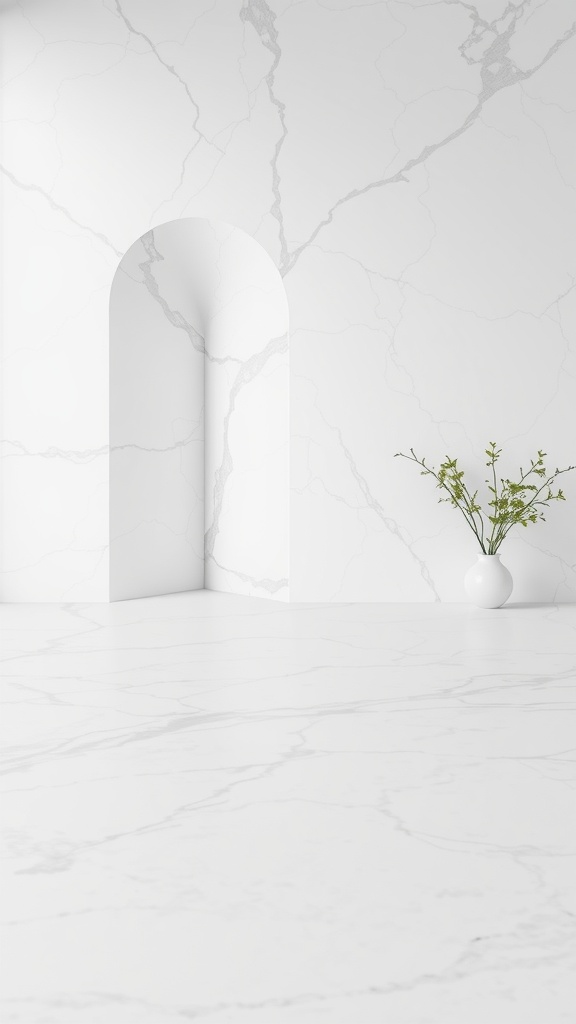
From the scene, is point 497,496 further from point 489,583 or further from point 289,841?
point 289,841

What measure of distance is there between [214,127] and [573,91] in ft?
3.27

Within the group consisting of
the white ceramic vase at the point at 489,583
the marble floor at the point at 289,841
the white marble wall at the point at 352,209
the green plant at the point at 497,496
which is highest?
the white marble wall at the point at 352,209

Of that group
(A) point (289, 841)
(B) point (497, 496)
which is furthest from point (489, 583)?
(A) point (289, 841)

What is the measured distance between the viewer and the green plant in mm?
2465

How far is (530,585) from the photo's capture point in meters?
2.58

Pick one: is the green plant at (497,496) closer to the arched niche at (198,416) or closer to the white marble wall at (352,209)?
the white marble wall at (352,209)

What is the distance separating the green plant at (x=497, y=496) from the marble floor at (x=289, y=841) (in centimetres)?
71

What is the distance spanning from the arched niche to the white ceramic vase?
1.80 feet

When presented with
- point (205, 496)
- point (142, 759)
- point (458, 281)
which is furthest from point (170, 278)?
point (142, 759)

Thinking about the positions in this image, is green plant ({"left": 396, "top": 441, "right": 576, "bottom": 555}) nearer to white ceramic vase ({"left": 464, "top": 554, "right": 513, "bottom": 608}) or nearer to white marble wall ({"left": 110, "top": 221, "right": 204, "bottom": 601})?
white ceramic vase ({"left": 464, "top": 554, "right": 513, "bottom": 608})

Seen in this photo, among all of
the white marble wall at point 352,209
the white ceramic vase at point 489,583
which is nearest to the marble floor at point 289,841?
the white ceramic vase at point 489,583

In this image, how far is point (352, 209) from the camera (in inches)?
99.5

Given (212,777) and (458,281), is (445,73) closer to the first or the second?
(458,281)

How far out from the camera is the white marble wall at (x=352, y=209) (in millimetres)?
2506
